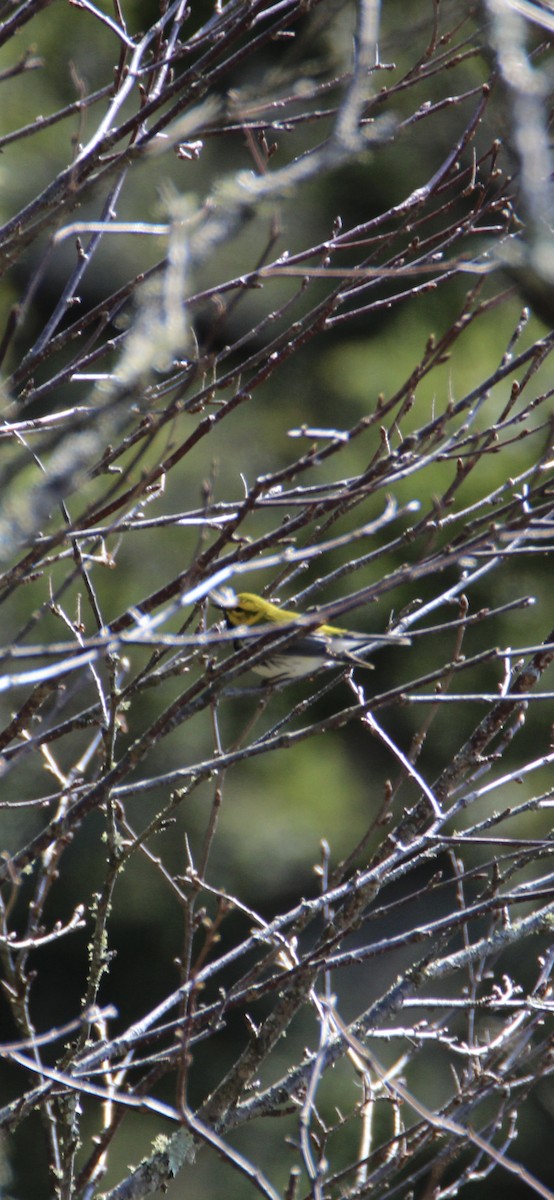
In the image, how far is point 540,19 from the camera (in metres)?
1.66

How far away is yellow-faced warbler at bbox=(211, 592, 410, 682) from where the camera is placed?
141 inches

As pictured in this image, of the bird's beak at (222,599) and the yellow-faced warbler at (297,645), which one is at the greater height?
the bird's beak at (222,599)

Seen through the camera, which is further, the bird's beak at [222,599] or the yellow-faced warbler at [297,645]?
the bird's beak at [222,599]

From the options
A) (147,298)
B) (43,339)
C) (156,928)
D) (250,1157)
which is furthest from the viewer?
(156,928)

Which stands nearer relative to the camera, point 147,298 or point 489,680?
point 147,298

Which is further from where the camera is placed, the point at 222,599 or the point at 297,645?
the point at 297,645

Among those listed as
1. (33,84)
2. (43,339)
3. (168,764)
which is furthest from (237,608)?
(33,84)

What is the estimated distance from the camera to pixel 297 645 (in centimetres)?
422

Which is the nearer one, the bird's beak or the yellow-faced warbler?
the yellow-faced warbler

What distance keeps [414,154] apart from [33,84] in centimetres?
412

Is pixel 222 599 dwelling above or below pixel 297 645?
above

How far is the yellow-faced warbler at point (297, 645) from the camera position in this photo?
11.7ft

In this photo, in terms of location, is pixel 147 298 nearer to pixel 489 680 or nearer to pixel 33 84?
pixel 489 680

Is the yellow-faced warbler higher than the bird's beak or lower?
lower
